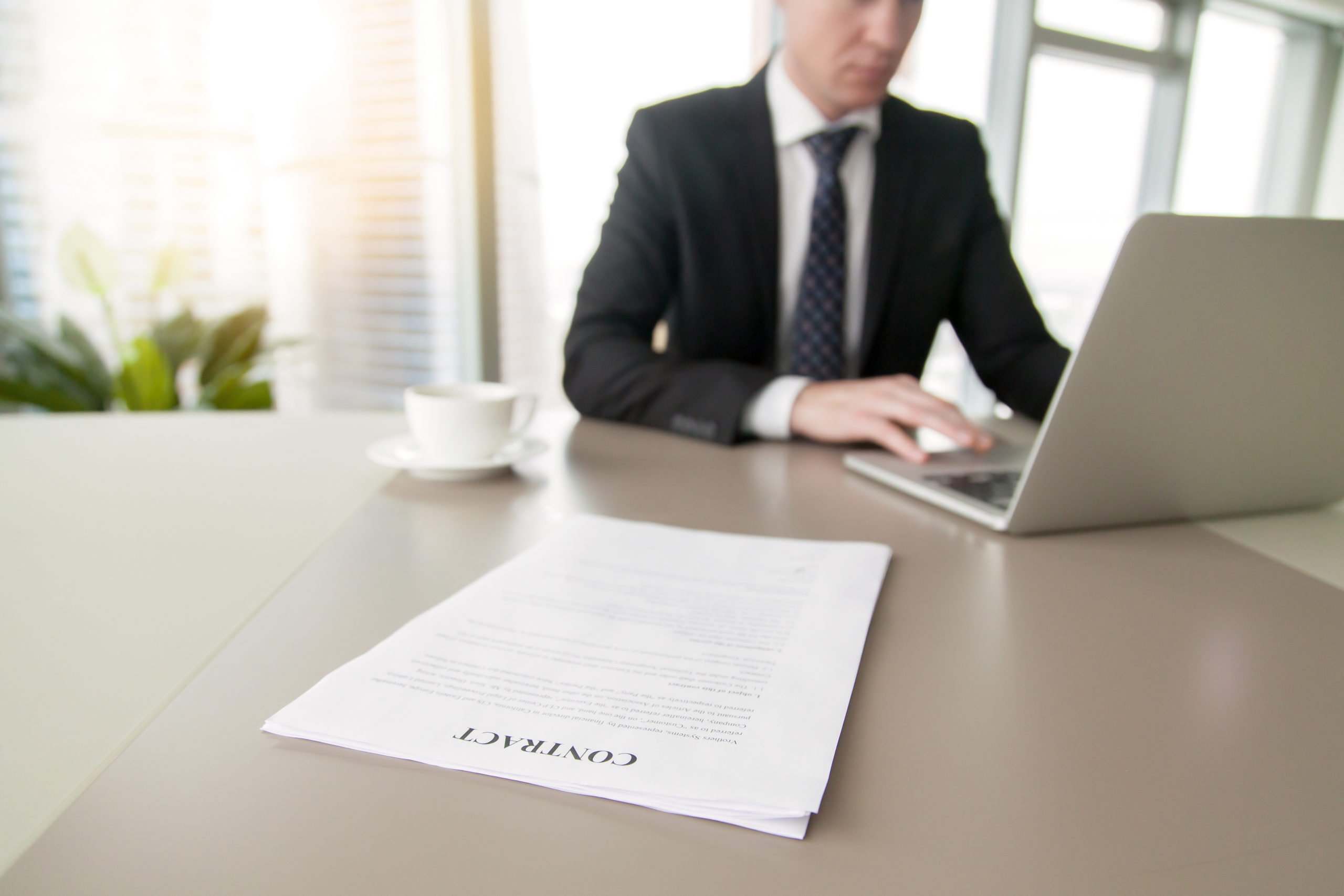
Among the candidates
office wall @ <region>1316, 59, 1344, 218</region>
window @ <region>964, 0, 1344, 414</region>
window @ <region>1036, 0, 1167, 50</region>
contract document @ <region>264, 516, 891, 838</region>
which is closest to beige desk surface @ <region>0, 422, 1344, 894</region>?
contract document @ <region>264, 516, 891, 838</region>

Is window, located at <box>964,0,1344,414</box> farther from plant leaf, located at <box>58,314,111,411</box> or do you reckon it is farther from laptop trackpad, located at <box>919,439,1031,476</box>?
plant leaf, located at <box>58,314,111,411</box>

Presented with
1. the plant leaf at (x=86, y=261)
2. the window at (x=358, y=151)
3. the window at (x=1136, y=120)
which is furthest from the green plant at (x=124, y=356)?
the window at (x=1136, y=120)

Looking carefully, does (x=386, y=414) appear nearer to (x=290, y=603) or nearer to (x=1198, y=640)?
(x=290, y=603)

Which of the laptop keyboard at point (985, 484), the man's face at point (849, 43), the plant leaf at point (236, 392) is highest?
the man's face at point (849, 43)

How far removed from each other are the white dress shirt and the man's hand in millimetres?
450

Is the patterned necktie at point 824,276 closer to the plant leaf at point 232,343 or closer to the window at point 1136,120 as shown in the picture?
the plant leaf at point 232,343

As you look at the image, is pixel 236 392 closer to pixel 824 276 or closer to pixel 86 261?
pixel 86 261

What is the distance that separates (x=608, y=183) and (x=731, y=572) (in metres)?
2.31

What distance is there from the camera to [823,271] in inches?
50.4

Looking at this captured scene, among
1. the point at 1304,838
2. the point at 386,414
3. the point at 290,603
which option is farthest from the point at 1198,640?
the point at 386,414

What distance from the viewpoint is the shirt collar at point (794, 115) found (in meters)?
1.30

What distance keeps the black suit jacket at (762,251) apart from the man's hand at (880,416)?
1.08 feet

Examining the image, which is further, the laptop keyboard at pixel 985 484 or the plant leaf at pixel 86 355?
the plant leaf at pixel 86 355

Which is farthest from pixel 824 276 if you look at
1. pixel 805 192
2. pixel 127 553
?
pixel 127 553
